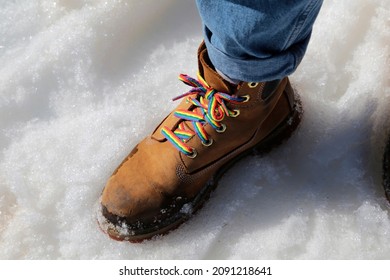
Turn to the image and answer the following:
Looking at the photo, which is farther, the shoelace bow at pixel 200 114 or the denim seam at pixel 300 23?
the shoelace bow at pixel 200 114

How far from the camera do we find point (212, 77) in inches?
40.3

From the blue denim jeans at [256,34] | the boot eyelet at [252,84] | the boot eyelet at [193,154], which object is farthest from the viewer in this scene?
the boot eyelet at [193,154]

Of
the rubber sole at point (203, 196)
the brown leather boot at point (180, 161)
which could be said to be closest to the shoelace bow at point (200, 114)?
the brown leather boot at point (180, 161)

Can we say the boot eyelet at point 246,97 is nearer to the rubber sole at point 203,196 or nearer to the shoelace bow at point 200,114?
the shoelace bow at point 200,114

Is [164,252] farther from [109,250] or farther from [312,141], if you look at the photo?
[312,141]

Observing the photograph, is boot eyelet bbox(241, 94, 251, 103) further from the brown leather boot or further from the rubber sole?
the rubber sole

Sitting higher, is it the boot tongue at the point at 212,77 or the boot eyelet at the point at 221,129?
the boot tongue at the point at 212,77

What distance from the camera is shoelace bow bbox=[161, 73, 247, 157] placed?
3.44 ft

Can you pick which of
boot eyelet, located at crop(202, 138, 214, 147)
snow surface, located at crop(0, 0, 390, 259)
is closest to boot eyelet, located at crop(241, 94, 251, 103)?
boot eyelet, located at crop(202, 138, 214, 147)

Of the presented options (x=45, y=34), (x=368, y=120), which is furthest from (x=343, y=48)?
(x=45, y=34)

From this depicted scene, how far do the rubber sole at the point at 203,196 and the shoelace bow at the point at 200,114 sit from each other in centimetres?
13

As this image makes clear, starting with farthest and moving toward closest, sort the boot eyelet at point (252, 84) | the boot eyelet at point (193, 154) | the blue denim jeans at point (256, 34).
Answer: the boot eyelet at point (193, 154)
the boot eyelet at point (252, 84)
the blue denim jeans at point (256, 34)

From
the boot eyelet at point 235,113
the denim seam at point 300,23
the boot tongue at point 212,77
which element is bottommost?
the boot eyelet at point 235,113

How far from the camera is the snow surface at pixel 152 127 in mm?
1144
